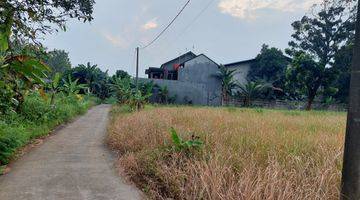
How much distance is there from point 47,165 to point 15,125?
13.0 ft

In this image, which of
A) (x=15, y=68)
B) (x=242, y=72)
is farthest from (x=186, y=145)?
(x=242, y=72)

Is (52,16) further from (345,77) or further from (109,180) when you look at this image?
(345,77)

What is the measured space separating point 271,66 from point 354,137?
126ft

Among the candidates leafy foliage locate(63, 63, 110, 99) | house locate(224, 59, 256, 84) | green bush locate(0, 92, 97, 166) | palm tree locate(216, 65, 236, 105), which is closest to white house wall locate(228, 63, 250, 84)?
house locate(224, 59, 256, 84)

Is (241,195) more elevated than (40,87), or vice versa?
(40,87)

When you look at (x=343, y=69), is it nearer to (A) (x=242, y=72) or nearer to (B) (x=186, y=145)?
(A) (x=242, y=72)

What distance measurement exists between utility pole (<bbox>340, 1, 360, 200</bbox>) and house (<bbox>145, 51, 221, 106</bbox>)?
107ft

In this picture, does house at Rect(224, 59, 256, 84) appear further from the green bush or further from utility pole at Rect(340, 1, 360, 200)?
utility pole at Rect(340, 1, 360, 200)

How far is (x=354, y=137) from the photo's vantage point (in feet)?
9.61

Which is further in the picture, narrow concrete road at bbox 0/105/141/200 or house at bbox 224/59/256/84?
house at bbox 224/59/256/84

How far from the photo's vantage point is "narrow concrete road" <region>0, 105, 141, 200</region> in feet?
16.4

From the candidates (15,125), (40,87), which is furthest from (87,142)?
(40,87)

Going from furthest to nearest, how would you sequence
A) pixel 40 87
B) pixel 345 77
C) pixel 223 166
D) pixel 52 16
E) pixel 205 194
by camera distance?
pixel 345 77 < pixel 52 16 < pixel 40 87 < pixel 223 166 < pixel 205 194

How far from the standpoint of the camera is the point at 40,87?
7.72 m
